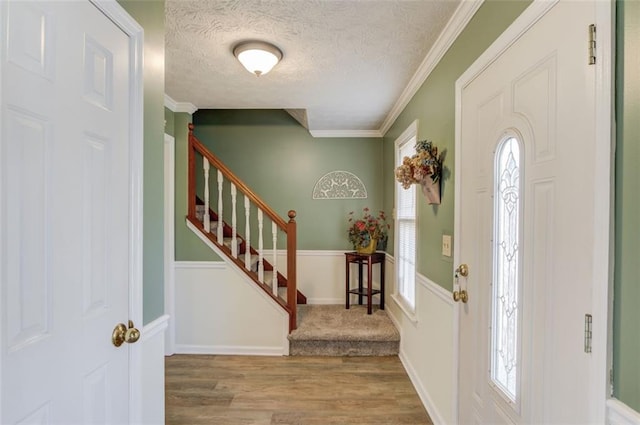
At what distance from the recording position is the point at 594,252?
830 millimetres

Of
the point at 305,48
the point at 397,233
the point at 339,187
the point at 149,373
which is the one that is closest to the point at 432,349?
the point at 397,233

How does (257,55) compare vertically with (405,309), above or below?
above

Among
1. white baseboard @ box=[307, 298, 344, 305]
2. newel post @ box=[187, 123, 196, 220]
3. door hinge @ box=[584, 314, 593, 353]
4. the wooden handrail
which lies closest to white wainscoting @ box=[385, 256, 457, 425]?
door hinge @ box=[584, 314, 593, 353]

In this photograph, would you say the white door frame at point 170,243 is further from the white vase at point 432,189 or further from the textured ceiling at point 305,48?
the white vase at point 432,189

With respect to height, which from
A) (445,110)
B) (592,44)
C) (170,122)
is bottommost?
(592,44)

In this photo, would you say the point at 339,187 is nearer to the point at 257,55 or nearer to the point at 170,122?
the point at 170,122

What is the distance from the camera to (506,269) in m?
1.25

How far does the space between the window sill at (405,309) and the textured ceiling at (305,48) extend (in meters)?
1.91

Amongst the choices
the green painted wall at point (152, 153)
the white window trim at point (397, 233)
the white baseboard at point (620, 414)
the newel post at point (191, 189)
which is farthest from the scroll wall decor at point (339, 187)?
the white baseboard at point (620, 414)

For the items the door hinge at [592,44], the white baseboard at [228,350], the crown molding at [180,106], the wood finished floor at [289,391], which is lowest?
the wood finished floor at [289,391]

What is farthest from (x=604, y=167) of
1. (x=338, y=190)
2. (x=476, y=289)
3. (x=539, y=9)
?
(x=338, y=190)

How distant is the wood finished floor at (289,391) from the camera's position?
6.93 ft

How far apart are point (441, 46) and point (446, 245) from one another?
119 cm

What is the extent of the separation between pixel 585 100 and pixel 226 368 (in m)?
3.03
